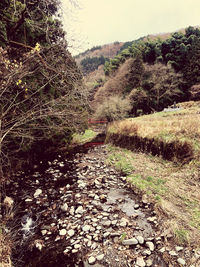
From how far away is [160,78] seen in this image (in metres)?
25.7

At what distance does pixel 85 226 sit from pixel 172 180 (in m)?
3.25

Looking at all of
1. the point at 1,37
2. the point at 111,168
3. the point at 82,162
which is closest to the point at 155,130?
the point at 111,168

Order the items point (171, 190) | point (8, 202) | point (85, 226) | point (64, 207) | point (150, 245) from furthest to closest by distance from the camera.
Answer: point (171, 190)
point (8, 202)
point (64, 207)
point (85, 226)
point (150, 245)

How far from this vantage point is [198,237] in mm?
3043

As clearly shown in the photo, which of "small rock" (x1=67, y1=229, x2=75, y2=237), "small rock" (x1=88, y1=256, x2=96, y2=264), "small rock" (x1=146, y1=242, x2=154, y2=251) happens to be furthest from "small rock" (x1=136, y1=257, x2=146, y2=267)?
"small rock" (x1=67, y1=229, x2=75, y2=237)

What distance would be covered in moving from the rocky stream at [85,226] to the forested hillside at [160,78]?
1929 cm

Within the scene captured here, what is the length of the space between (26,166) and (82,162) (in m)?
2.80

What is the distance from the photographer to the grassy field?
11.2ft

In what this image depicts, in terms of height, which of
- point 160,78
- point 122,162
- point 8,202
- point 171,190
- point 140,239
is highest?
point 160,78

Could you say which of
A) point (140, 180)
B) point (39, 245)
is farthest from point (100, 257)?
point (140, 180)

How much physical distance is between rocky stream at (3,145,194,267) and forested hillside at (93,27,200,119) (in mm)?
19294

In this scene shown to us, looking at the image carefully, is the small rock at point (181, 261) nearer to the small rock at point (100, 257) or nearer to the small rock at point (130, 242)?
the small rock at point (130, 242)

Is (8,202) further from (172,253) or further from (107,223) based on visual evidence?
(172,253)

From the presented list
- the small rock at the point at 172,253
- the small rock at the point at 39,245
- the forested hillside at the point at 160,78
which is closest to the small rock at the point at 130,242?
the small rock at the point at 172,253
